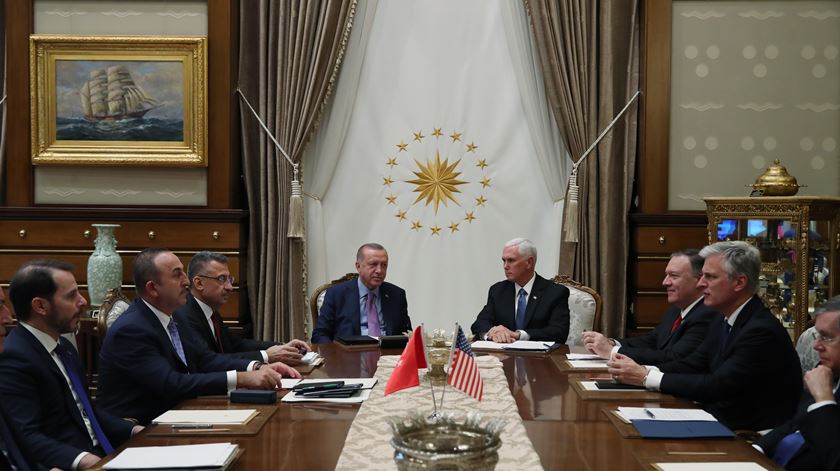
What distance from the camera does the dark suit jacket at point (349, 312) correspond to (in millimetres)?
5539

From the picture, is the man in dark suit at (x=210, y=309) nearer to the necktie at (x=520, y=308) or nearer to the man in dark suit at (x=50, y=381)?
the man in dark suit at (x=50, y=381)

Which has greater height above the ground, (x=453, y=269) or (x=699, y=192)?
(x=699, y=192)

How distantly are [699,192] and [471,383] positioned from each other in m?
4.40

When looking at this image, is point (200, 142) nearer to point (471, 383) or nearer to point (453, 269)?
point (453, 269)

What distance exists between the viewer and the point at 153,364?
348cm

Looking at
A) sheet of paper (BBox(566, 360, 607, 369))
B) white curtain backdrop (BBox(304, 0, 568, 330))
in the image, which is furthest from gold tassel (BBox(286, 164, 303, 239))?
sheet of paper (BBox(566, 360, 607, 369))

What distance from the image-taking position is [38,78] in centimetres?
685

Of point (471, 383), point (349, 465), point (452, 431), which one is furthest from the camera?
point (471, 383)

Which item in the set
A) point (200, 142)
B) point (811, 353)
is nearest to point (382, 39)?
point (200, 142)

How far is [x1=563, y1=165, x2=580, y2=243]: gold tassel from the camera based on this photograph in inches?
274

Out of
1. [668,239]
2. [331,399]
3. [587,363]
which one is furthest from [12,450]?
[668,239]

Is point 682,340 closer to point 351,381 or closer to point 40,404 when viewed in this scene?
point 351,381

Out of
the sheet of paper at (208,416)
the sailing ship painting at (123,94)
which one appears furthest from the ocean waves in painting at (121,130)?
the sheet of paper at (208,416)

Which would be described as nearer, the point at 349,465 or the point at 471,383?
the point at 349,465
